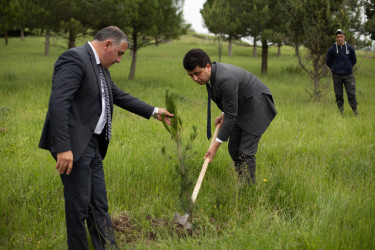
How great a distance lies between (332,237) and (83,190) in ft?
6.73

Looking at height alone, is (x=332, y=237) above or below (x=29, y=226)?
above

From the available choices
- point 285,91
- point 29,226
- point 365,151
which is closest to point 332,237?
point 29,226

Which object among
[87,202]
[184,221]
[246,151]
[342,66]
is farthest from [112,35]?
[342,66]

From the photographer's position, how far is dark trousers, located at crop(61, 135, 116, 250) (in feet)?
9.61

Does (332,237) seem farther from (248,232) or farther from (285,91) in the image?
(285,91)

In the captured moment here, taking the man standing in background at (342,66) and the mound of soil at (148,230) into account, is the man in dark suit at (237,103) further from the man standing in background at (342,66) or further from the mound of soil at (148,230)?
the man standing in background at (342,66)

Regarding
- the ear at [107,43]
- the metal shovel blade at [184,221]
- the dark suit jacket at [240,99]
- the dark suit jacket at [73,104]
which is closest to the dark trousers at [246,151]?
the dark suit jacket at [240,99]

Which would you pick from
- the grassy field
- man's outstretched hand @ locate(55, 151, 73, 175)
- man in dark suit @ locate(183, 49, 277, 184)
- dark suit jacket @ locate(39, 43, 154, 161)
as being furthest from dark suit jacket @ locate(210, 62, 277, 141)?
man's outstretched hand @ locate(55, 151, 73, 175)

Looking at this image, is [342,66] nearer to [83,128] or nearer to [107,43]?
[107,43]

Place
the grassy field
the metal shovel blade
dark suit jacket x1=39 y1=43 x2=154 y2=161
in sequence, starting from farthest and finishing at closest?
the metal shovel blade → the grassy field → dark suit jacket x1=39 y1=43 x2=154 y2=161

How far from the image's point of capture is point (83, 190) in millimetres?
2945

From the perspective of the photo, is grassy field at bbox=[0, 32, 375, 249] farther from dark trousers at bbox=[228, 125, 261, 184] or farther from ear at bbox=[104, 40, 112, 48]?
ear at bbox=[104, 40, 112, 48]

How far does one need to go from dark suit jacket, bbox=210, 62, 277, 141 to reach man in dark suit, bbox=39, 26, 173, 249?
3.62 feet

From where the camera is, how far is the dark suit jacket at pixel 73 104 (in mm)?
2707
